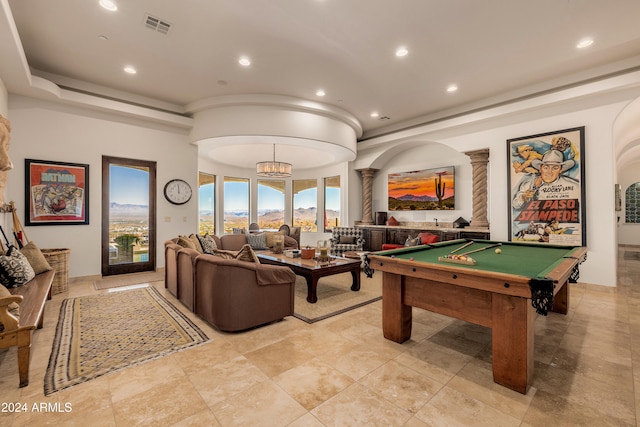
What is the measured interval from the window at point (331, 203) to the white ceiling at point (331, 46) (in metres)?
4.39

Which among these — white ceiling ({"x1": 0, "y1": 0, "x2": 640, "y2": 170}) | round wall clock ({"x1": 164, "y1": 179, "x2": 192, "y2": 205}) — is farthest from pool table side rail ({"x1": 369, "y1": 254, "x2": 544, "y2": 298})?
round wall clock ({"x1": 164, "y1": 179, "x2": 192, "y2": 205})

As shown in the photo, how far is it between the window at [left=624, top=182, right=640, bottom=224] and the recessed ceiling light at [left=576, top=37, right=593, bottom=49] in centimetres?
1066

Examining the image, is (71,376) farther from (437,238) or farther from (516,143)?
(516,143)

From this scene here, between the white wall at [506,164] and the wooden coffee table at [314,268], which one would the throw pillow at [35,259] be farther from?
the white wall at [506,164]

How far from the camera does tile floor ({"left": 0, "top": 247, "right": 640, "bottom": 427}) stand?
6.00 feet

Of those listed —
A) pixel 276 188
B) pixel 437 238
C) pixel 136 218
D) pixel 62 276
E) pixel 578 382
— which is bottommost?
pixel 578 382

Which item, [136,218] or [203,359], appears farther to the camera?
[136,218]

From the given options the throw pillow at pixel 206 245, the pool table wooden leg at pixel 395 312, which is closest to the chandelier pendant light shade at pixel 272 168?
the throw pillow at pixel 206 245

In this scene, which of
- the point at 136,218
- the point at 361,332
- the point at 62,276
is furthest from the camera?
the point at 136,218

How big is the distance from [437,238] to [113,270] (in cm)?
678

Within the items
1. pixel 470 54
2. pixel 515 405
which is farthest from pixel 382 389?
pixel 470 54

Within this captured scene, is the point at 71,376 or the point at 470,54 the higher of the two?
the point at 470,54

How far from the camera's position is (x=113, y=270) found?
5.74 metres

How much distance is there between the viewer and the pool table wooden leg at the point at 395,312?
2844mm
